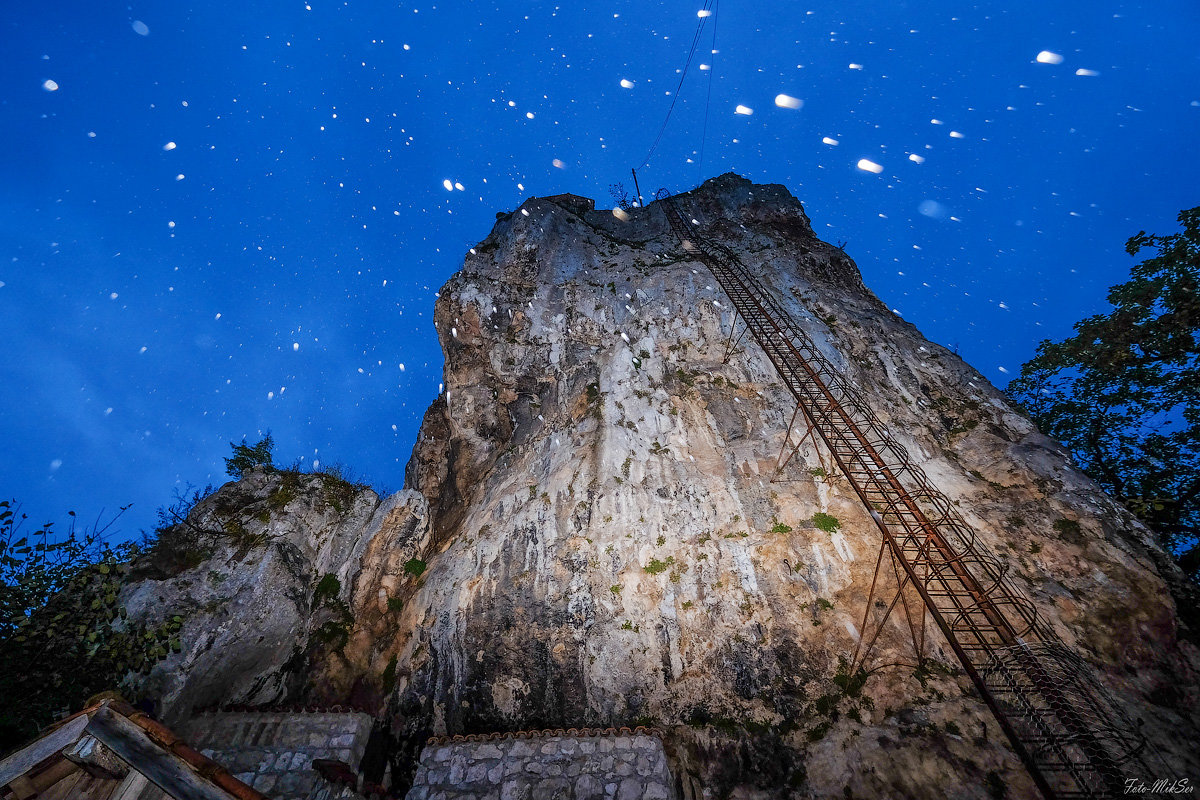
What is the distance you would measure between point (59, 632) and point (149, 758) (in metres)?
8.06

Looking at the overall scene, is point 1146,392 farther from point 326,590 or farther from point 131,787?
point 326,590

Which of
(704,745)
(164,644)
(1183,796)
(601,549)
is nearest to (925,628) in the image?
(1183,796)

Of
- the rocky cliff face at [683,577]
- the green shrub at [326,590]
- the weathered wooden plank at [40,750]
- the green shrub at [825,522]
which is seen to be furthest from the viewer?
the green shrub at [326,590]

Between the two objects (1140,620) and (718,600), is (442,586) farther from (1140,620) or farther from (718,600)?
(1140,620)

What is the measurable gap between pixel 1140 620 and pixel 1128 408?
932 centimetres

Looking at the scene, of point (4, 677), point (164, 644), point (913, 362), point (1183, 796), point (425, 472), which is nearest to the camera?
point (1183, 796)

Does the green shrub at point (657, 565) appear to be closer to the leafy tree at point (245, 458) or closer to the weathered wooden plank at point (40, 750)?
the weathered wooden plank at point (40, 750)

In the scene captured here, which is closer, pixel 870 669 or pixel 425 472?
pixel 870 669

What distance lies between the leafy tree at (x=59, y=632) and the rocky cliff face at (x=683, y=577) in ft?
2.39

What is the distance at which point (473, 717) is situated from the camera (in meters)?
9.20

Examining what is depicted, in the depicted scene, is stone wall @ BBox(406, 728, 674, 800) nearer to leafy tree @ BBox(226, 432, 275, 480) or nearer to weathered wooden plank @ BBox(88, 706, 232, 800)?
weathered wooden plank @ BBox(88, 706, 232, 800)

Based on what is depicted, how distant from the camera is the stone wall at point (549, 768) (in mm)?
7645

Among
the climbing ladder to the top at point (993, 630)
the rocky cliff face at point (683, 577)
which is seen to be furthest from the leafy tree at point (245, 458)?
the climbing ladder to the top at point (993, 630)

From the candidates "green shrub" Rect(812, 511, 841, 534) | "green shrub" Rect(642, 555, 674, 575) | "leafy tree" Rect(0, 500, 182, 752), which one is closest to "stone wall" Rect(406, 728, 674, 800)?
"green shrub" Rect(642, 555, 674, 575)
